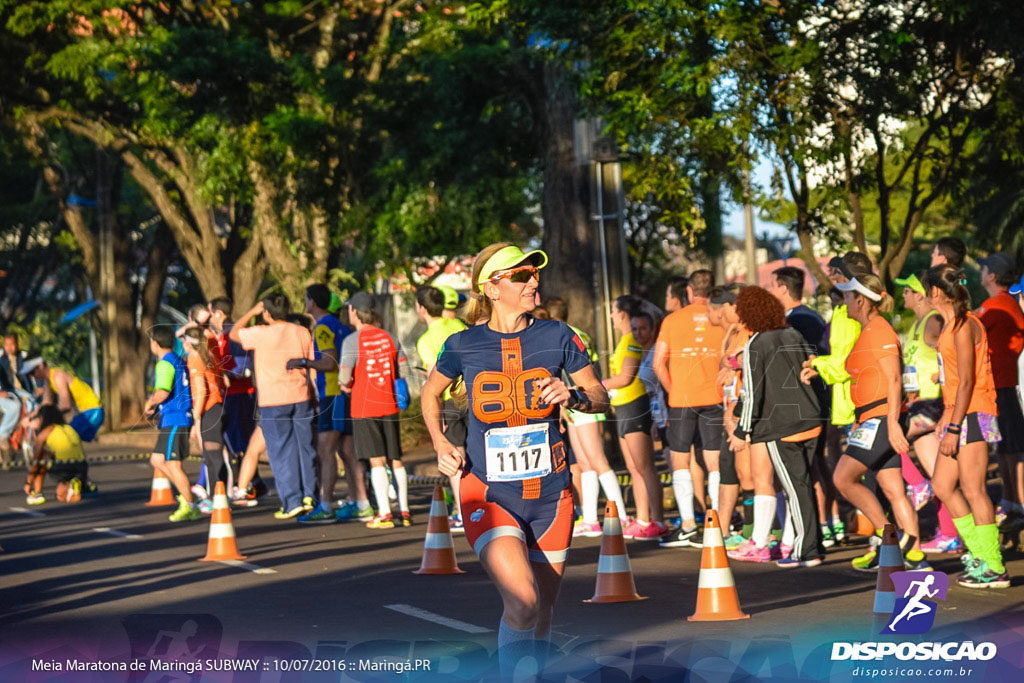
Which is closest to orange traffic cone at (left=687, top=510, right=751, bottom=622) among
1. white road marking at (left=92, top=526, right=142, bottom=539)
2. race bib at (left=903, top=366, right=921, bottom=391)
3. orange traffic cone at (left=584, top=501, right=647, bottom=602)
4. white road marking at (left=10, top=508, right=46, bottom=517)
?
orange traffic cone at (left=584, top=501, right=647, bottom=602)

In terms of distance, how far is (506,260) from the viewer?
637 cm

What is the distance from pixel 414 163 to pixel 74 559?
11.6 m

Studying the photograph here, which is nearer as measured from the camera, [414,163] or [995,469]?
[995,469]

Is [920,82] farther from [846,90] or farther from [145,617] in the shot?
[145,617]

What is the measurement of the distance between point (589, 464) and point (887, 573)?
15.9 ft

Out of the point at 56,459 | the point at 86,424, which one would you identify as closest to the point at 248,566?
the point at 56,459

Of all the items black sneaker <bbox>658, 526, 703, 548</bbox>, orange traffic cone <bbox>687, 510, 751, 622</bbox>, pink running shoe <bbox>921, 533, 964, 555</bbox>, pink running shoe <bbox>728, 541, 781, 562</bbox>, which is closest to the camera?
orange traffic cone <bbox>687, 510, 751, 622</bbox>

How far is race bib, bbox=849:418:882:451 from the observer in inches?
387

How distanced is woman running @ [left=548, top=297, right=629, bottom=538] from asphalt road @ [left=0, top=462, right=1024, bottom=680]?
1.29 ft

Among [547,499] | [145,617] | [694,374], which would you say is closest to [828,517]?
[694,374]

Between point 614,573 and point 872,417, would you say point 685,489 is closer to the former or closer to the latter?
point 872,417

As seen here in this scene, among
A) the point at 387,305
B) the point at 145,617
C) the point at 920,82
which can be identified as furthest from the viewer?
the point at 387,305

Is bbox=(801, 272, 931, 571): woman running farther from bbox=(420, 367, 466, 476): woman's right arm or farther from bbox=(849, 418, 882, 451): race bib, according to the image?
bbox=(420, 367, 466, 476): woman's right arm

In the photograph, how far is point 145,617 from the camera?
9.16 meters
